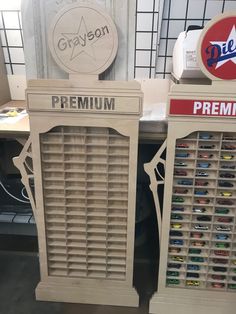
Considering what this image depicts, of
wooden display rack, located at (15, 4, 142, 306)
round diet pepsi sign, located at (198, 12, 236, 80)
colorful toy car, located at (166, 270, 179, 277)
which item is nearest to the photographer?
round diet pepsi sign, located at (198, 12, 236, 80)

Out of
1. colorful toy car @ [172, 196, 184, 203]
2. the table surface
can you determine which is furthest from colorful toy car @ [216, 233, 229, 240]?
the table surface

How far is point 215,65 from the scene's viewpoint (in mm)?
1137

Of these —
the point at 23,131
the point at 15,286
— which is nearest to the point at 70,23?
the point at 23,131

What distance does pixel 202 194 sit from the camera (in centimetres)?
130

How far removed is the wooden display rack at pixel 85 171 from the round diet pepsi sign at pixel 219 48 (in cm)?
26

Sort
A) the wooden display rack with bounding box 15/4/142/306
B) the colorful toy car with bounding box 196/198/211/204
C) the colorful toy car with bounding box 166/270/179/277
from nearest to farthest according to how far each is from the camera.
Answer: the wooden display rack with bounding box 15/4/142/306
the colorful toy car with bounding box 196/198/211/204
the colorful toy car with bounding box 166/270/179/277

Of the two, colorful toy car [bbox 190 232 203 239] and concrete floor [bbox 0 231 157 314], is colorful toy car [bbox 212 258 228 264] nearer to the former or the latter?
colorful toy car [bbox 190 232 203 239]

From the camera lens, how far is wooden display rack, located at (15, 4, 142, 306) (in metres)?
1.21

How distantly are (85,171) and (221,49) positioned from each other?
0.68 m

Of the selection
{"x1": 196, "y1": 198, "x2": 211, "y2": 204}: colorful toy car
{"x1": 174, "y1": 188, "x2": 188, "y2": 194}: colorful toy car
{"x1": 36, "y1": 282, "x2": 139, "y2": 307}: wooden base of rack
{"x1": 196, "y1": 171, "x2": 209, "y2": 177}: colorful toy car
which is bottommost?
{"x1": 36, "y1": 282, "x2": 139, "y2": 307}: wooden base of rack

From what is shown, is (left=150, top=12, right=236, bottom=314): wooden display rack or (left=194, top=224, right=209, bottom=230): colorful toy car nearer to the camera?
(left=150, top=12, right=236, bottom=314): wooden display rack

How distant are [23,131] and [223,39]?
919mm

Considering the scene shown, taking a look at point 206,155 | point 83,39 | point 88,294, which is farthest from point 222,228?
point 83,39

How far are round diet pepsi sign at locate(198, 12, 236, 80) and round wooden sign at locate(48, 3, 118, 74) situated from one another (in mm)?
325
